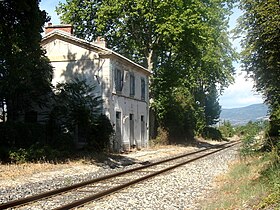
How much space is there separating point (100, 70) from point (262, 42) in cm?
1446

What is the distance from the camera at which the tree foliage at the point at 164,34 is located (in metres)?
33.4

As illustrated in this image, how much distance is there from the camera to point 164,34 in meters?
32.8

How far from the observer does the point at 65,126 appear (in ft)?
81.1

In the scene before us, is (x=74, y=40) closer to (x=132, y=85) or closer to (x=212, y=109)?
(x=132, y=85)

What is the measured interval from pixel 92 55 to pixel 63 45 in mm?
2235

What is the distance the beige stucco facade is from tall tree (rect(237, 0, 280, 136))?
32.7 feet

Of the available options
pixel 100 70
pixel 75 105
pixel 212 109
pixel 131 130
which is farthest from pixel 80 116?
pixel 212 109

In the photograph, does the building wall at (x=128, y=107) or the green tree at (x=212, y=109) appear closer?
the building wall at (x=128, y=107)

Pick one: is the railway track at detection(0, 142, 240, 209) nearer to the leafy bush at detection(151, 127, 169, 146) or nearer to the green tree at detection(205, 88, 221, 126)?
the leafy bush at detection(151, 127, 169, 146)

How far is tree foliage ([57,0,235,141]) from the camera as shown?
33438 mm

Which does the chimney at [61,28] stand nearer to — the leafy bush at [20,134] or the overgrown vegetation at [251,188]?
the leafy bush at [20,134]

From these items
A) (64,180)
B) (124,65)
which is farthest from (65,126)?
(64,180)

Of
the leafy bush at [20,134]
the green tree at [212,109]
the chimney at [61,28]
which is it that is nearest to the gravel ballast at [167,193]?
the leafy bush at [20,134]

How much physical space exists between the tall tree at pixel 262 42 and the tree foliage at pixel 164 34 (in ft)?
43.9
